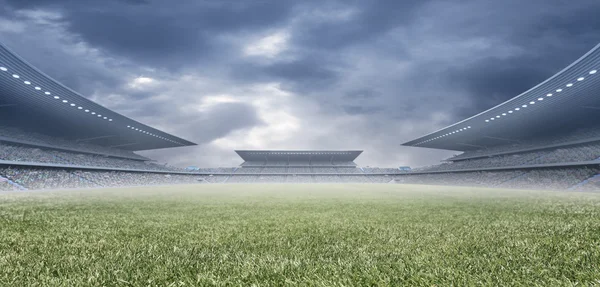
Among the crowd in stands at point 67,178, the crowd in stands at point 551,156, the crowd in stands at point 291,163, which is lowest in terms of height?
the crowd in stands at point 67,178

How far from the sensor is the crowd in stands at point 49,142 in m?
36.9

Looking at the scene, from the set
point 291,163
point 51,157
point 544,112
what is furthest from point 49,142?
point 544,112

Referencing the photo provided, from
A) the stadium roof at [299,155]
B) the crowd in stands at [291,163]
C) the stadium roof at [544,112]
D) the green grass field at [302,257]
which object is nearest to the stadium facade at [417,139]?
the stadium roof at [544,112]

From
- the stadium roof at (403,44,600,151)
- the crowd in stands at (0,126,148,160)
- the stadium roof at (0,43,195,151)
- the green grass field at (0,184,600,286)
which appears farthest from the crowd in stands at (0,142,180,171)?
the stadium roof at (403,44,600,151)

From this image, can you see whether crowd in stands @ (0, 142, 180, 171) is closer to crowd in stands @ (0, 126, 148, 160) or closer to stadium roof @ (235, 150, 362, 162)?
crowd in stands @ (0, 126, 148, 160)

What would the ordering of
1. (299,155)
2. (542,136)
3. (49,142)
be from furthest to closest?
(299,155) → (542,136) → (49,142)

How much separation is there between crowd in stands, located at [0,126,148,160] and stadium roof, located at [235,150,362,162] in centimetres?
3091

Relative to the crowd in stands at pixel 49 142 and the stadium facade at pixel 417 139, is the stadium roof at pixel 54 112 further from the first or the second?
the crowd in stands at pixel 49 142

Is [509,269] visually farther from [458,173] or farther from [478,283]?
[458,173]

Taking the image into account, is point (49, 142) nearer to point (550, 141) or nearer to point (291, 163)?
point (291, 163)

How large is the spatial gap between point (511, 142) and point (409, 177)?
28.2 m

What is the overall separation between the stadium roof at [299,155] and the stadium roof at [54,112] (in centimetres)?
2657

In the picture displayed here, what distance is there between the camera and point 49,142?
42906mm

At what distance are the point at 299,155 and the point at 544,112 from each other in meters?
54.1
